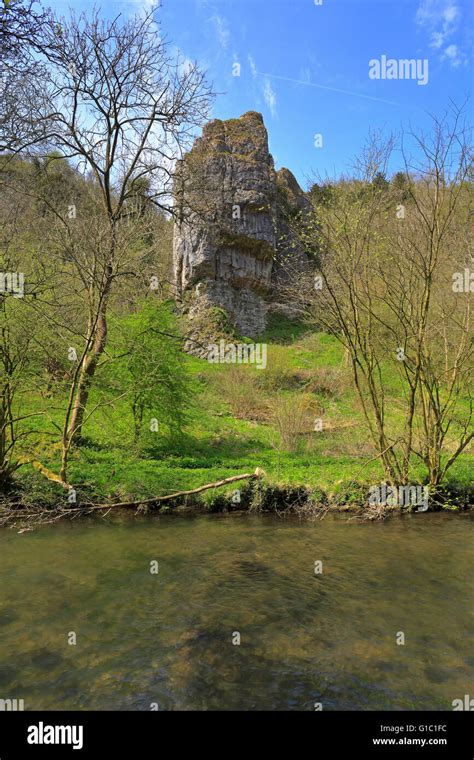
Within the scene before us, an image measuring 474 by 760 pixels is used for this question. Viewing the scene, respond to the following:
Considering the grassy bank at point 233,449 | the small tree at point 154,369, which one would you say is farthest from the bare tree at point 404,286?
the small tree at point 154,369

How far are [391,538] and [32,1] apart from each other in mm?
9655

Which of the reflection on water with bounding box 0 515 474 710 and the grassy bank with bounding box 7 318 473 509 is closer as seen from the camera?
the reflection on water with bounding box 0 515 474 710

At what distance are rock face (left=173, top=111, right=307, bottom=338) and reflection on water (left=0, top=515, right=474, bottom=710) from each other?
67.7ft

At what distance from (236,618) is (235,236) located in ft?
87.3

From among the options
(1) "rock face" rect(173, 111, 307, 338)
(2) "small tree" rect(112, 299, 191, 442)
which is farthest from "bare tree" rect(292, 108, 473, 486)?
(1) "rock face" rect(173, 111, 307, 338)

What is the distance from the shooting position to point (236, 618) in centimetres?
675

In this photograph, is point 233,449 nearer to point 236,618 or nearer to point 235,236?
point 236,618

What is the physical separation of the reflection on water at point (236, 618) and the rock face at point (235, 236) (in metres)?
20.6

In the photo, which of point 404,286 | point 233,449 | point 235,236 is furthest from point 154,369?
point 235,236

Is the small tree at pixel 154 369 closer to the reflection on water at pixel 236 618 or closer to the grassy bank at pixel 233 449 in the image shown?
the grassy bank at pixel 233 449

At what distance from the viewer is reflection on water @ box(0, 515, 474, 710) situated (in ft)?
17.1

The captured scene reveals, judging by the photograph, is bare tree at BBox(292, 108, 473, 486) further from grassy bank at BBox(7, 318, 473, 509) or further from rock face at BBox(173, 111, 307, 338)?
rock face at BBox(173, 111, 307, 338)

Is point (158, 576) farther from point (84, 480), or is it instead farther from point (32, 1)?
A: point (32, 1)

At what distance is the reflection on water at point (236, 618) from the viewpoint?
206 inches
